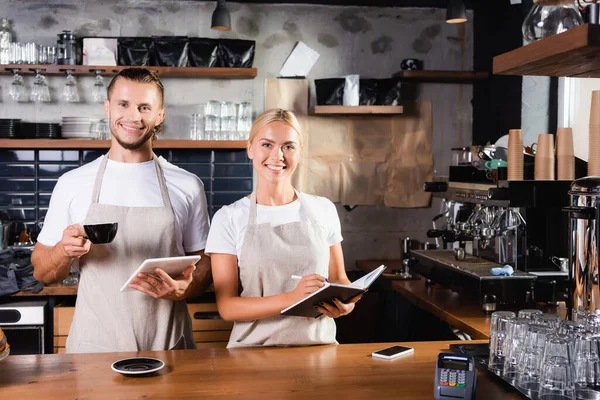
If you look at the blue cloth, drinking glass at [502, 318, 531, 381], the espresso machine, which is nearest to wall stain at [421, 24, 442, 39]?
the espresso machine

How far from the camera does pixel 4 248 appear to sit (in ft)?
16.7

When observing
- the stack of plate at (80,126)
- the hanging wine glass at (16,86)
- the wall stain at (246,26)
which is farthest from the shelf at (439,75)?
the hanging wine glass at (16,86)

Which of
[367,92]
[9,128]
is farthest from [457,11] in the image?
[9,128]

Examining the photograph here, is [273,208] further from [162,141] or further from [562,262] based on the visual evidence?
[162,141]

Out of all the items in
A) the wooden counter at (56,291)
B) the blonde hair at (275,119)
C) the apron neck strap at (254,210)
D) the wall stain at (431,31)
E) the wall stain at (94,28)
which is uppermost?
the wall stain at (431,31)

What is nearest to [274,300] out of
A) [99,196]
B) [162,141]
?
[99,196]

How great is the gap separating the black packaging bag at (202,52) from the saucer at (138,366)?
341 centimetres

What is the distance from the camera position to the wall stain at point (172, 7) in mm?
5449

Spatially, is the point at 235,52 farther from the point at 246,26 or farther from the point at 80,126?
the point at 80,126

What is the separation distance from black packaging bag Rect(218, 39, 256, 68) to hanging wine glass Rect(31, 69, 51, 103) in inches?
49.9

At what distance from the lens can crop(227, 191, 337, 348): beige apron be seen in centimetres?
256

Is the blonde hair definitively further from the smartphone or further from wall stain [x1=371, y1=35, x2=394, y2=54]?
wall stain [x1=371, y1=35, x2=394, y2=54]

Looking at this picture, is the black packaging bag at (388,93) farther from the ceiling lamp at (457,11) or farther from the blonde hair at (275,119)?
the blonde hair at (275,119)

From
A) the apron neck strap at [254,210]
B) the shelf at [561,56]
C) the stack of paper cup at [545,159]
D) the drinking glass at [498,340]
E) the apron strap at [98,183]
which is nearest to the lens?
the shelf at [561,56]
